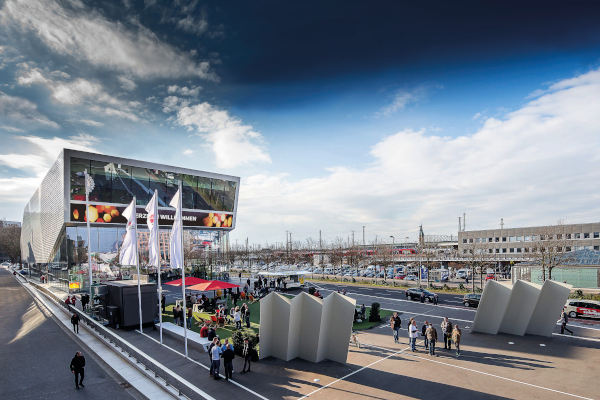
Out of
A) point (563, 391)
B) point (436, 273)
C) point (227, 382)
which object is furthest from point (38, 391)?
point (436, 273)

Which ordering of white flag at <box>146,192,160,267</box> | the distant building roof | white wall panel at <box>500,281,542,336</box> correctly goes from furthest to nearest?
1. the distant building roof
2. white wall panel at <box>500,281,542,336</box>
3. white flag at <box>146,192,160,267</box>

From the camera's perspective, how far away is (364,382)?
11508 millimetres

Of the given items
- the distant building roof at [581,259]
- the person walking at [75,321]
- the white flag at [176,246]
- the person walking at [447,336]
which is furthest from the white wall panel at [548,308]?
the person walking at [75,321]

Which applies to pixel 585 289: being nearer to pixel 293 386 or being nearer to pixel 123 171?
pixel 293 386

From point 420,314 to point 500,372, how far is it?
11.4m

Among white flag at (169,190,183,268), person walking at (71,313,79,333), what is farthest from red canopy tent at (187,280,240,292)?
white flag at (169,190,183,268)

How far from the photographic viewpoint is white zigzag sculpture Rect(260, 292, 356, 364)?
44.5 ft

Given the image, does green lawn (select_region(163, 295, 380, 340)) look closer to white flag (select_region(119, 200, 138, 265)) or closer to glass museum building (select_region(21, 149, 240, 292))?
white flag (select_region(119, 200, 138, 265))

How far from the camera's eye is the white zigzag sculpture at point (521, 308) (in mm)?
16422

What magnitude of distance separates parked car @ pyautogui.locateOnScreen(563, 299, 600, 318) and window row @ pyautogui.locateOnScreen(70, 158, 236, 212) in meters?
33.3

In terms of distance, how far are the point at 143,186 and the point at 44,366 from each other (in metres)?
28.2

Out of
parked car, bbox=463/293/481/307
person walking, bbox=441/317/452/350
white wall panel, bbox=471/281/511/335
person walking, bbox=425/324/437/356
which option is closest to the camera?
person walking, bbox=425/324/437/356

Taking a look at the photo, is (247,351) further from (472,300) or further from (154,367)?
(472,300)

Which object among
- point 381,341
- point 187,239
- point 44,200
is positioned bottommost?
point 381,341
